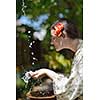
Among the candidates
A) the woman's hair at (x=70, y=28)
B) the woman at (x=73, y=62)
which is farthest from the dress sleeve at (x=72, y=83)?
the woman's hair at (x=70, y=28)

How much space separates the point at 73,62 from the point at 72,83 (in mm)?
135

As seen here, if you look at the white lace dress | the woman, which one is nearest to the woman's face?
the woman

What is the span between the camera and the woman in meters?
1.62

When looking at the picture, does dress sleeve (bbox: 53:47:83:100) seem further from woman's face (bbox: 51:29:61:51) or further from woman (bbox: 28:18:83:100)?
woman's face (bbox: 51:29:61:51)

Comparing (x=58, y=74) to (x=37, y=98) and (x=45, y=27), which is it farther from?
(x=45, y=27)

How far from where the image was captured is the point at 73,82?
1.63 metres

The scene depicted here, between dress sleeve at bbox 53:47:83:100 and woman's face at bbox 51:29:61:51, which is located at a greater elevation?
woman's face at bbox 51:29:61:51

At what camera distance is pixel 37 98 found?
5.22ft

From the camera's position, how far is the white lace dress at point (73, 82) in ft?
5.32

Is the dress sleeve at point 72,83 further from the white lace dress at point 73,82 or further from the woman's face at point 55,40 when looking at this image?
the woman's face at point 55,40

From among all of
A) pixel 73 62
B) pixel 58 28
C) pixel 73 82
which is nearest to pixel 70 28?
pixel 58 28
